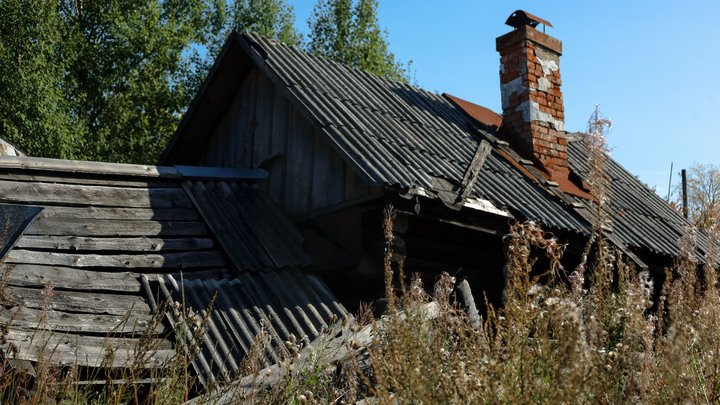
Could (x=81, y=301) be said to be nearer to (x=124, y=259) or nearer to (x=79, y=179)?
(x=124, y=259)

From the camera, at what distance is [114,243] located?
6188 mm

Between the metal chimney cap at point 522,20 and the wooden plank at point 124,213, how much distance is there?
5.88 metres

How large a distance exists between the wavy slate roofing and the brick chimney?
1.38ft

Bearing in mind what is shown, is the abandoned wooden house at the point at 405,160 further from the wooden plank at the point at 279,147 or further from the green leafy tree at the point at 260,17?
the green leafy tree at the point at 260,17

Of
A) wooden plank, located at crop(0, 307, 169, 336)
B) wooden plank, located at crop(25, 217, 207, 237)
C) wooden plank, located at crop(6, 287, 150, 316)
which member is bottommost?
wooden plank, located at crop(0, 307, 169, 336)

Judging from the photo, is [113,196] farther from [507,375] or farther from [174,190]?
[507,375]

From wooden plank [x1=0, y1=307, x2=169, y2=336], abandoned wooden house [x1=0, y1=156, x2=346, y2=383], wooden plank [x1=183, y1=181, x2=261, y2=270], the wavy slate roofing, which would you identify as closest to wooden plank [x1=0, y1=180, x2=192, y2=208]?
abandoned wooden house [x1=0, y1=156, x2=346, y2=383]

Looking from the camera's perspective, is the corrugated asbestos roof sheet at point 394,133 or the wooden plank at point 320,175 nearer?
the corrugated asbestos roof sheet at point 394,133

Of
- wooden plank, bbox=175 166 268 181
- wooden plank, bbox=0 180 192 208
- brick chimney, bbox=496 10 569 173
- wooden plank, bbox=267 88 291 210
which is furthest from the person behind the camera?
brick chimney, bbox=496 10 569 173

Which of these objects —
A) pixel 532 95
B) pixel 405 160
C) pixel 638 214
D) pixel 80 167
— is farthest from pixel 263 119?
pixel 638 214

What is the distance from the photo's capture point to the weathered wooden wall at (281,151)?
7.07m

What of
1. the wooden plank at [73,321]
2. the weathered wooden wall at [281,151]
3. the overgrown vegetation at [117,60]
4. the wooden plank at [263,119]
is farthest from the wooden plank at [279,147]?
the overgrown vegetation at [117,60]

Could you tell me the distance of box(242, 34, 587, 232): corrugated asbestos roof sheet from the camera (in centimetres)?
673

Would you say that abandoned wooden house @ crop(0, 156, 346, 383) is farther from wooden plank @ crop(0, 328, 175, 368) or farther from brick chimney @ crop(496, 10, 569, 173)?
brick chimney @ crop(496, 10, 569, 173)
